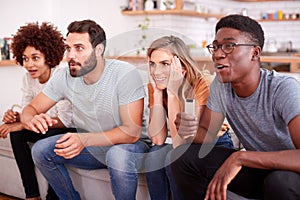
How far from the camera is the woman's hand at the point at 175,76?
5.46 ft

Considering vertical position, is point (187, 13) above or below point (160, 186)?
above

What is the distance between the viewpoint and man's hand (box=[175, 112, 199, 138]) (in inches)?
64.6

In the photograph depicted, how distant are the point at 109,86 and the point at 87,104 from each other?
0.15 meters

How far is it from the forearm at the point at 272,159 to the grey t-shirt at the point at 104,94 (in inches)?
22.0

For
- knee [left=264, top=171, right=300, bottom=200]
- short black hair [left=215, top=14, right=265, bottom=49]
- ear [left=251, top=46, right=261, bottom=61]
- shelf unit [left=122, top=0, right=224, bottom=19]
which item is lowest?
knee [left=264, top=171, right=300, bottom=200]

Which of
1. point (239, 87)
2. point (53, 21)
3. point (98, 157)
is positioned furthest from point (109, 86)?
point (53, 21)

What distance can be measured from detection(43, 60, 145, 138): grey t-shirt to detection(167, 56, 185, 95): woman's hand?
0.14m

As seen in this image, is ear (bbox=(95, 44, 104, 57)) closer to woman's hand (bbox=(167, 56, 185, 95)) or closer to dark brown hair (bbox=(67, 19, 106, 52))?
dark brown hair (bbox=(67, 19, 106, 52))

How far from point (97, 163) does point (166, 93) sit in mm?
434

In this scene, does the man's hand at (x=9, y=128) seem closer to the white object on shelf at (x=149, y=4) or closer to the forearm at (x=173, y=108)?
the forearm at (x=173, y=108)

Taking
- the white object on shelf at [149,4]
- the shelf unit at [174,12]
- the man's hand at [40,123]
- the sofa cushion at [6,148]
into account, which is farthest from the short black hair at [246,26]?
the white object on shelf at [149,4]

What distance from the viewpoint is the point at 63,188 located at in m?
1.91

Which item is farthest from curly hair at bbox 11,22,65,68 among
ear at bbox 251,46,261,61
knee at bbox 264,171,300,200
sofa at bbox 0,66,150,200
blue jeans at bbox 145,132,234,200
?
knee at bbox 264,171,300,200

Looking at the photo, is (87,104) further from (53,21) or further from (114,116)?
(53,21)
